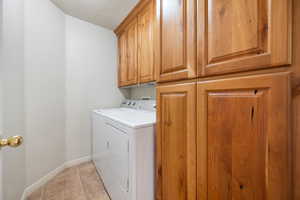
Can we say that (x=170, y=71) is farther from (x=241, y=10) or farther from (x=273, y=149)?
(x=273, y=149)

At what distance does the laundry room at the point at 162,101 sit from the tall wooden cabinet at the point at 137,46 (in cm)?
2

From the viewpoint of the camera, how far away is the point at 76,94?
2.31 m

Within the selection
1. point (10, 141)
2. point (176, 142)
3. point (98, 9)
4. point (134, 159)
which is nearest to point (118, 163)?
point (134, 159)

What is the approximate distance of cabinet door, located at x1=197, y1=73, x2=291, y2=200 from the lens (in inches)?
17.5

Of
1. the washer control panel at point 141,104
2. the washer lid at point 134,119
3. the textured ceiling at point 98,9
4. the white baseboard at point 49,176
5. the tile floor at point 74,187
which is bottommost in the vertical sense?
the tile floor at point 74,187

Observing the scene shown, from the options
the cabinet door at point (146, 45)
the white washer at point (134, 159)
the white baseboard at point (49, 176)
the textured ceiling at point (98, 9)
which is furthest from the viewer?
the textured ceiling at point (98, 9)

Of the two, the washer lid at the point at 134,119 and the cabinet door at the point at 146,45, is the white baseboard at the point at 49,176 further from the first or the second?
the cabinet door at the point at 146,45

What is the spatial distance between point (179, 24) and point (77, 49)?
211cm

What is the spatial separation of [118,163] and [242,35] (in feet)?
4.22

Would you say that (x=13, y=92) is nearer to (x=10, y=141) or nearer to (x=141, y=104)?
(x=10, y=141)

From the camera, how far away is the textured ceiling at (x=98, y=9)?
1915 mm

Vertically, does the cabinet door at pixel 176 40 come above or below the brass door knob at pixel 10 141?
above

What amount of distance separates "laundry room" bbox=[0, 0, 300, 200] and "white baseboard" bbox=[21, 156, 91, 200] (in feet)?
0.05

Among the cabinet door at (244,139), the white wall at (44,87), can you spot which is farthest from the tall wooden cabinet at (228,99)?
the white wall at (44,87)
